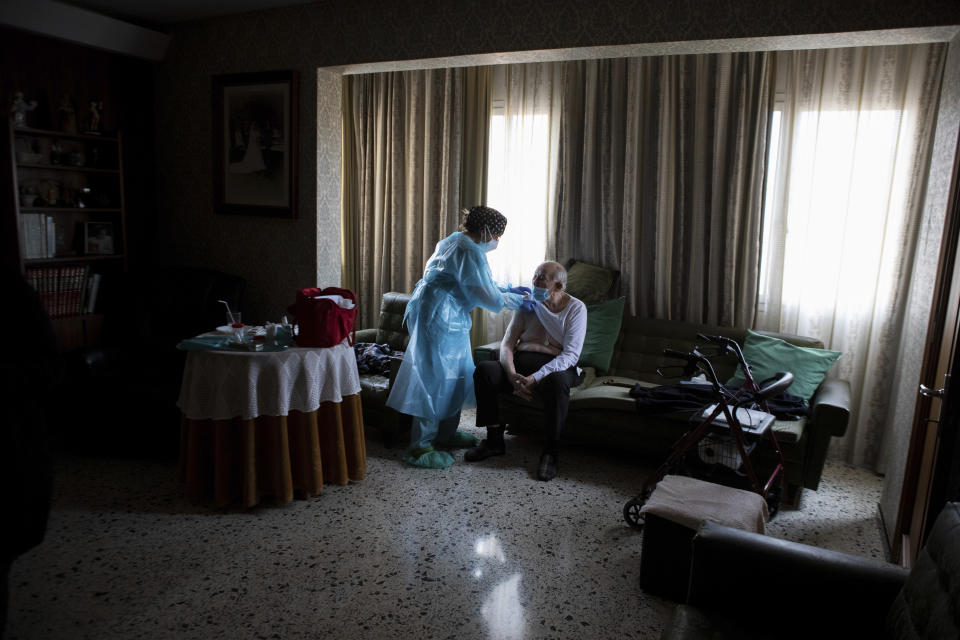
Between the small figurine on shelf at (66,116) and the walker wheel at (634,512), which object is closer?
the walker wheel at (634,512)

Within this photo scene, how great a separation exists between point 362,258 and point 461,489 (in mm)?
2564

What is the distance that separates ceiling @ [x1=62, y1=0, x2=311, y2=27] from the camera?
13.7 feet

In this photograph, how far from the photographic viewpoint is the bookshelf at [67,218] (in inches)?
164

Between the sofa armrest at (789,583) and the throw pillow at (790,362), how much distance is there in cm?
211

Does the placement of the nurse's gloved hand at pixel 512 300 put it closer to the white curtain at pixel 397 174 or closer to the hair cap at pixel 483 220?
the hair cap at pixel 483 220

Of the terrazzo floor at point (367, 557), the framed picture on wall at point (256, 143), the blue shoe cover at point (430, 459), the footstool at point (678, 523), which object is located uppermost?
the framed picture on wall at point (256, 143)

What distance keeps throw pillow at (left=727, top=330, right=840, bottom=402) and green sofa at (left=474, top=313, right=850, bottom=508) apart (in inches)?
2.7

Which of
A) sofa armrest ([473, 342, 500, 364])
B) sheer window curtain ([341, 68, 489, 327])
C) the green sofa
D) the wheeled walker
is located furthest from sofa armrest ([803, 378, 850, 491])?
sheer window curtain ([341, 68, 489, 327])

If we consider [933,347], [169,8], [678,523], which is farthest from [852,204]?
[169,8]

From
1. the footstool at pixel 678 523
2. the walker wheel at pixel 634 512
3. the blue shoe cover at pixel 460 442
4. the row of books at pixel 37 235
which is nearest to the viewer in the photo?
the footstool at pixel 678 523

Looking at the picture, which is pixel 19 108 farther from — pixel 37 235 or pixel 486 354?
pixel 486 354

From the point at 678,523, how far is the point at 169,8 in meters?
4.36

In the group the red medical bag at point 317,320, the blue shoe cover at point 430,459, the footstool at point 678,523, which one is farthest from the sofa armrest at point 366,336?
the footstool at point 678,523

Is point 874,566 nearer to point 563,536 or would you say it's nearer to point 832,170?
point 563,536
